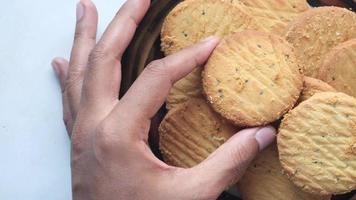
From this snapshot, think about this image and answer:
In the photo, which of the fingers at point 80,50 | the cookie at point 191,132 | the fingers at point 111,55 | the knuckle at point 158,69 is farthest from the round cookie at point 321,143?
the fingers at point 80,50

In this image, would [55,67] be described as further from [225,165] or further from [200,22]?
[225,165]

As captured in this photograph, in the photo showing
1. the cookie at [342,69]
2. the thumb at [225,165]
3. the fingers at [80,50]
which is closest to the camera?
the thumb at [225,165]

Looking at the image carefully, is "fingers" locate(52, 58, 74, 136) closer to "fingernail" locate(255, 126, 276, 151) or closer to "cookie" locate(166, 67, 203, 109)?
"cookie" locate(166, 67, 203, 109)

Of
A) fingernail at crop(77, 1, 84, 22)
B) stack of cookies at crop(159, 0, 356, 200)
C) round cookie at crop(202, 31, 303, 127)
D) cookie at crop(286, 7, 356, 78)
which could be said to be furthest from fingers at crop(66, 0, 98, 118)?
cookie at crop(286, 7, 356, 78)

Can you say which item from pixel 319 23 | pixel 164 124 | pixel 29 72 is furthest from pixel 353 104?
pixel 29 72

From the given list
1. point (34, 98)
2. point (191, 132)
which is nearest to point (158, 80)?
point (191, 132)

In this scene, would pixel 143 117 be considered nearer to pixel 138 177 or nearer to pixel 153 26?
pixel 138 177

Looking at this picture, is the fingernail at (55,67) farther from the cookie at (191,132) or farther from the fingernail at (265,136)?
the fingernail at (265,136)
